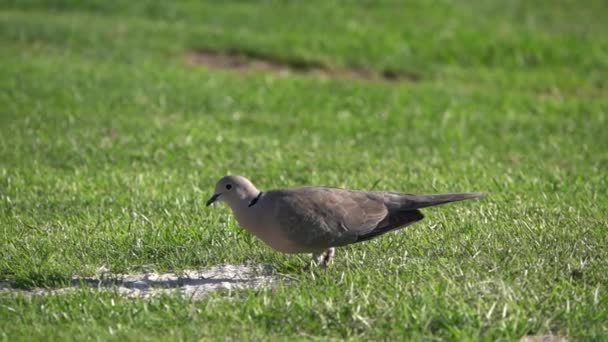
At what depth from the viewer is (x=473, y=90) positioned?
601 inches

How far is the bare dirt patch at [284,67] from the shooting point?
641 inches

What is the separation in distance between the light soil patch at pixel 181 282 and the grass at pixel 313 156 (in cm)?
13

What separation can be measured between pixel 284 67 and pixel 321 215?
10239 millimetres

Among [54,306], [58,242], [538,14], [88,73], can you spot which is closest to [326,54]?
[88,73]

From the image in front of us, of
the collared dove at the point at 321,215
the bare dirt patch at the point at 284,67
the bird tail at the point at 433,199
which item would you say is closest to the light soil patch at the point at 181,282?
the collared dove at the point at 321,215

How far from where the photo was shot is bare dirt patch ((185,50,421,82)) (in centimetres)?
1628

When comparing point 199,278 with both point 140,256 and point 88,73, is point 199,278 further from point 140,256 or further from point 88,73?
point 88,73

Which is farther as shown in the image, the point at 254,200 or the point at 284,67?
the point at 284,67

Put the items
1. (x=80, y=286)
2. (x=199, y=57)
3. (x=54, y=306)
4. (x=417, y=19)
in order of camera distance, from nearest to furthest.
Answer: (x=54, y=306)
(x=80, y=286)
(x=199, y=57)
(x=417, y=19)

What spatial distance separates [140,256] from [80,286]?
76 cm

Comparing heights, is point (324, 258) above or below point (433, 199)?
below

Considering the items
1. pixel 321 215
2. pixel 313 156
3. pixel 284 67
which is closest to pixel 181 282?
pixel 321 215

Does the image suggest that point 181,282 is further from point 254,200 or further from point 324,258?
point 324,258

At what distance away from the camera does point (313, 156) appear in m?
11.1
